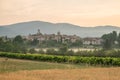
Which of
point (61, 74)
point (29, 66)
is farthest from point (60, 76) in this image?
point (29, 66)

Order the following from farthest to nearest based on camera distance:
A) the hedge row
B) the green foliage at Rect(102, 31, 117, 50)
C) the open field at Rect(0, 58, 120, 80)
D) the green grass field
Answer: the green foliage at Rect(102, 31, 117, 50) → the hedge row → the green grass field → the open field at Rect(0, 58, 120, 80)

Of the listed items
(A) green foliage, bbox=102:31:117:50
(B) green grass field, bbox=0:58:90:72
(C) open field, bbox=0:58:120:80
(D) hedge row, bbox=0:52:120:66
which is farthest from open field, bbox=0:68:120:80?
(A) green foliage, bbox=102:31:117:50

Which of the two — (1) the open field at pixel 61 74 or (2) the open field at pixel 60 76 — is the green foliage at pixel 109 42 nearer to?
(1) the open field at pixel 61 74

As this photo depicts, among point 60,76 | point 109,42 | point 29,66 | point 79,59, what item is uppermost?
point 109,42

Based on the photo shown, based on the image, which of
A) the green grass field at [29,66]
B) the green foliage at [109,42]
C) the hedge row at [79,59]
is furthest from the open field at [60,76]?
the green foliage at [109,42]

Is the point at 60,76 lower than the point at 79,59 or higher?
lower

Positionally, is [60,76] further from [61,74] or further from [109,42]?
[109,42]

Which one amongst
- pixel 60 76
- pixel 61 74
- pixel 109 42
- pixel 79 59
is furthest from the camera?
pixel 109 42

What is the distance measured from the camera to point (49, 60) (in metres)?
44.0

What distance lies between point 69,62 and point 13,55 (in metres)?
15.6

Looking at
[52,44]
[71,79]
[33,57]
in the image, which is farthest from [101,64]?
[52,44]

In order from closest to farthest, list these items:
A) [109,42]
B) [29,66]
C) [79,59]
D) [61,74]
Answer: [61,74], [29,66], [79,59], [109,42]

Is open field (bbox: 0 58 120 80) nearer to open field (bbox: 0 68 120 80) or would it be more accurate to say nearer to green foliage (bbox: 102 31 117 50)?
open field (bbox: 0 68 120 80)

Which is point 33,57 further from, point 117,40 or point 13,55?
point 117,40
